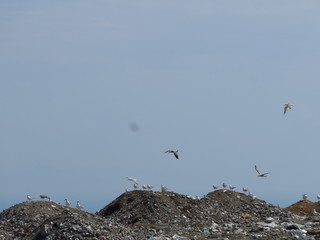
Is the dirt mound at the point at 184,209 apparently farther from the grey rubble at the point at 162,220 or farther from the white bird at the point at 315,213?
the white bird at the point at 315,213

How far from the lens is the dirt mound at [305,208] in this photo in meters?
39.7

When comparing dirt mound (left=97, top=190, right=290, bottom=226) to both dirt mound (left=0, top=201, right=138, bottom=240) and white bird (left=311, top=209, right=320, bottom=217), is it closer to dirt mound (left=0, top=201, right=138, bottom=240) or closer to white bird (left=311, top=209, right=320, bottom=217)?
white bird (left=311, top=209, right=320, bottom=217)

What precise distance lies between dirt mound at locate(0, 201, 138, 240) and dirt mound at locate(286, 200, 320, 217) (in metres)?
14.9

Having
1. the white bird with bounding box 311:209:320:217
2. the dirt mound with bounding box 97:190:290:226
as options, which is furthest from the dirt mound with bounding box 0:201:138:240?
the white bird with bounding box 311:209:320:217

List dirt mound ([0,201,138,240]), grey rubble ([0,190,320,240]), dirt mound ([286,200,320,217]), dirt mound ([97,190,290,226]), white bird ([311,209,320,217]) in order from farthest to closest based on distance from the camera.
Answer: dirt mound ([286,200,320,217])
white bird ([311,209,320,217])
dirt mound ([97,190,290,226])
grey rubble ([0,190,320,240])
dirt mound ([0,201,138,240])

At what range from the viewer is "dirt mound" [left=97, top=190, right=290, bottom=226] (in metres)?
32.5

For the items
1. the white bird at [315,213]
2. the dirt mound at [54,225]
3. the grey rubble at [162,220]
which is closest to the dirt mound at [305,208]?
the white bird at [315,213]

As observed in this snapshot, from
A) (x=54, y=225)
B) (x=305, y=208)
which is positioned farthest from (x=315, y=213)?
(x=54, y=225)

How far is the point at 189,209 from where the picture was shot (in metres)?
33.6

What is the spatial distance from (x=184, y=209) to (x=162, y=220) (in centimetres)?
191

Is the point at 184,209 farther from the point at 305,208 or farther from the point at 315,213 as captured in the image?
the point at 305,208

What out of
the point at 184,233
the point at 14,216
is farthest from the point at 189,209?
the point at 14,216

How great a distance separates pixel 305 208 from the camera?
4069 centimetres

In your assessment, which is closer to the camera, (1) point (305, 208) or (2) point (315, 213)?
(2) point (315, 213)
